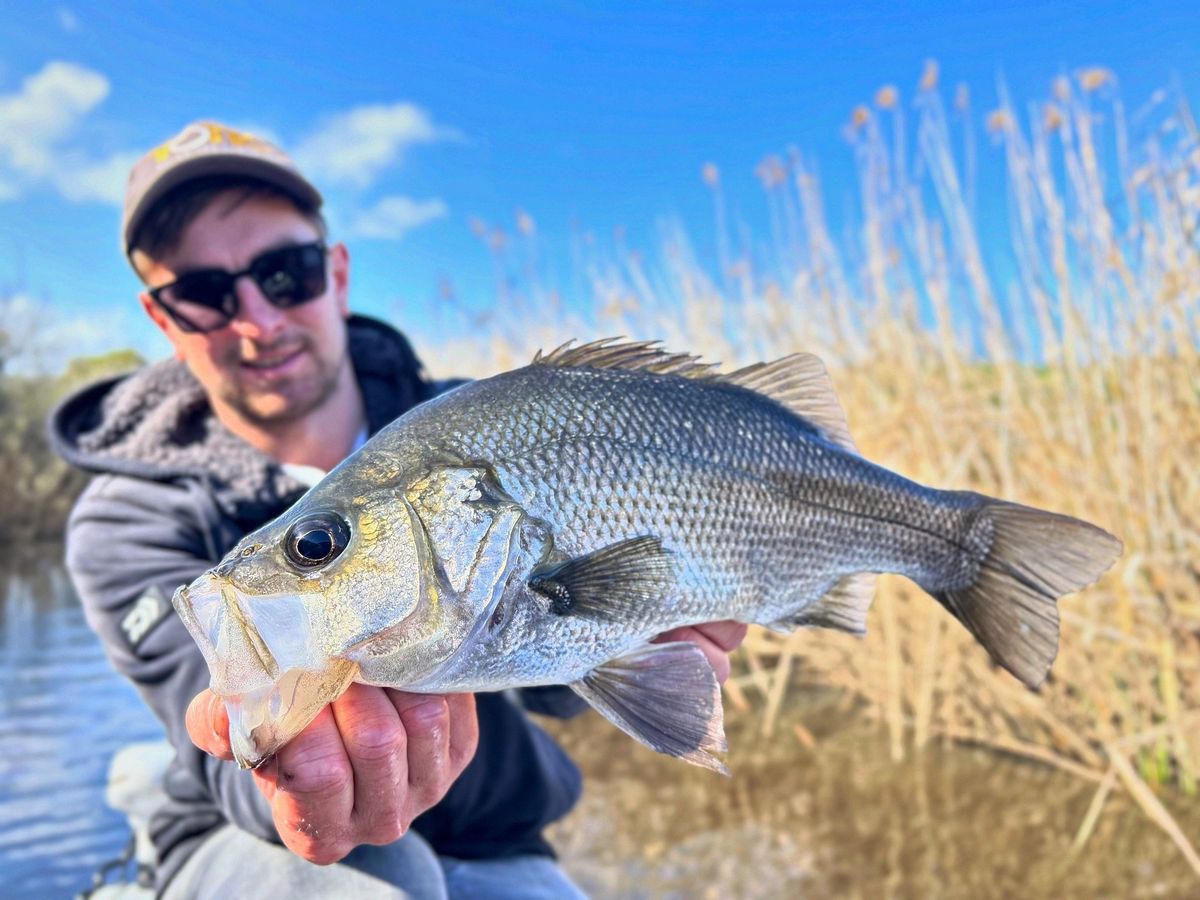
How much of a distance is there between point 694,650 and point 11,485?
1848cm

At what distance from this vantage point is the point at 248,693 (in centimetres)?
108

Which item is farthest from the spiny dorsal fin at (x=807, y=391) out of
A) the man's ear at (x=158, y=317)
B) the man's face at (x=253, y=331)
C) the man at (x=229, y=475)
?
the man's ear at (x=158, y=317)

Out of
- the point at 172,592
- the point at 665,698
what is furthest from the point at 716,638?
the point at 172,592

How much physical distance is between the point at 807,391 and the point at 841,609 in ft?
1.39

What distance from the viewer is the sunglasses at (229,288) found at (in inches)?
96.5

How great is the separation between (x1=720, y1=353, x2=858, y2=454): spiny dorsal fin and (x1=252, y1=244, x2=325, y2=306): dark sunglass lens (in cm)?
142

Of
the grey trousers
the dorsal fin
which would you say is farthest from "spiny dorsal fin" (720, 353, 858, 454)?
the grey trousers

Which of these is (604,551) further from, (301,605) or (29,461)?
(29,461)

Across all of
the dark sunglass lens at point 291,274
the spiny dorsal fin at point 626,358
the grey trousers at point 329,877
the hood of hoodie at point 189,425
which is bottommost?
the grey trousers at point 329,877

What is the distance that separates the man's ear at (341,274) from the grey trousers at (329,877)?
66.3 inches

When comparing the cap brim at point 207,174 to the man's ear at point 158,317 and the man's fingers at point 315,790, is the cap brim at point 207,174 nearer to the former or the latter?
the man's ear at point 158,317

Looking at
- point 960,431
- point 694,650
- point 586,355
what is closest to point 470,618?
point 694,650

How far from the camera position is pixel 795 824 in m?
3.95

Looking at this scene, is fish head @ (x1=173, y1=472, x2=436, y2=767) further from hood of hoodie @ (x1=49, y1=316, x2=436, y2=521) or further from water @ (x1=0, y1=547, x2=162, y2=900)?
water @ (x1=0, y1=547, x2=162, y2=900)
